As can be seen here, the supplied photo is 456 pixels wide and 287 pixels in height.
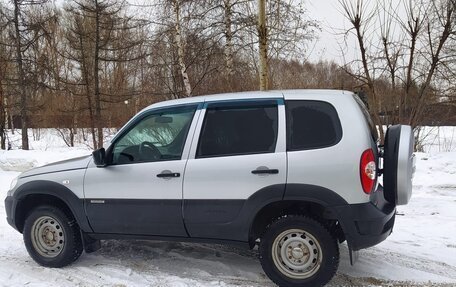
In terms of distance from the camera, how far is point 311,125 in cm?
382

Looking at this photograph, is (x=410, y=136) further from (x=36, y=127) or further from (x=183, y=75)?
(x=36, y=127)

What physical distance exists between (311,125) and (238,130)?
0.70 metres

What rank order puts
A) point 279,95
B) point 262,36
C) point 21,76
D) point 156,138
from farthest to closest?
point 21,76 < point 262,36 < point 156,138 < point 279,95

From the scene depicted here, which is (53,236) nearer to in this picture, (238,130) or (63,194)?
(63,194)

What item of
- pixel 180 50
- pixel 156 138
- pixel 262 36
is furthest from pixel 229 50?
pixel 156 138

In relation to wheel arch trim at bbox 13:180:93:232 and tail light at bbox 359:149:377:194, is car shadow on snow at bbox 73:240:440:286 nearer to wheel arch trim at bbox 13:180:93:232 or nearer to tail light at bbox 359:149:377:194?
wheel arch trim at bbox 13:180:93:232

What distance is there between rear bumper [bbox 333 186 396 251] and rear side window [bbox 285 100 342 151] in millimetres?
612

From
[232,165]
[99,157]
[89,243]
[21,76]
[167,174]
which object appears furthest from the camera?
[21,76]

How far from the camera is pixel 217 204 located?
3988 millimetres

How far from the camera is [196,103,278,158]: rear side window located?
3928mm

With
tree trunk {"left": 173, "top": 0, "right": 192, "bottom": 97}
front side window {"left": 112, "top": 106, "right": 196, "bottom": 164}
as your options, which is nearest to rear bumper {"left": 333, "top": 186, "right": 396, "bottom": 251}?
front side window {"left": 112, "top": 106, "right": 196, "bottom": 164}

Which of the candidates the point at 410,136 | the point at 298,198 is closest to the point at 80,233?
the point at 298,198

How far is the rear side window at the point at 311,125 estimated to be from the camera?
373cm

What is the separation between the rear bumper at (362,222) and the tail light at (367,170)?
154 millimetres
